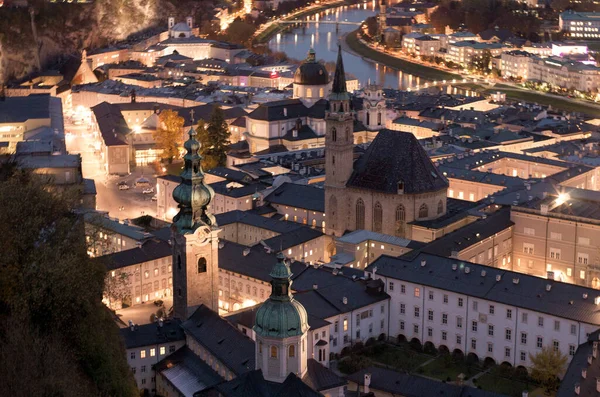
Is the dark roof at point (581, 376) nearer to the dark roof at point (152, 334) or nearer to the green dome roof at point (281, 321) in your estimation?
the green dome roof at point (281, 321)

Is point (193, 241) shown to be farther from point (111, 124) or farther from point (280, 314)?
point (111, 124)

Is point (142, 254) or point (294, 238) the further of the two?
point (294, 238)

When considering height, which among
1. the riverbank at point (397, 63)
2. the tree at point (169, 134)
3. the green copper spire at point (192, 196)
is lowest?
the riverbank at point (397, 63)

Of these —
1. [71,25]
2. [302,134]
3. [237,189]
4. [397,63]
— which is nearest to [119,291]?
[237,189]

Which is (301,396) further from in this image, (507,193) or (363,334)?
(507,193)

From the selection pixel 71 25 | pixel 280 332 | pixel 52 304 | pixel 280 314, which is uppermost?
pixel 52 304

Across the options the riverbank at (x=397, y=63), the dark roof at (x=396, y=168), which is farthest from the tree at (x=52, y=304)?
the riverbank at (x=397, y=63)
